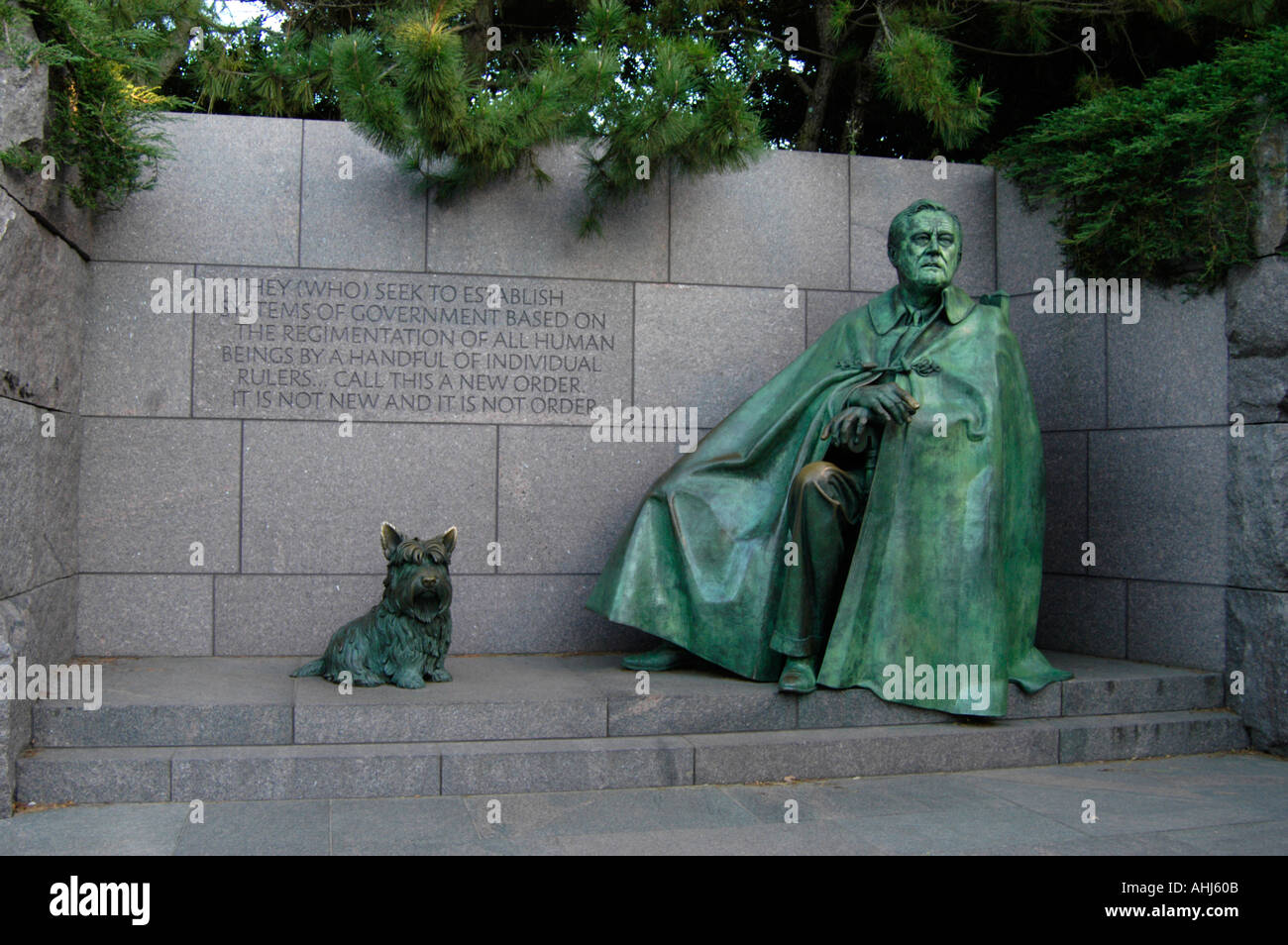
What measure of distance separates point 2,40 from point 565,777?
3.85m

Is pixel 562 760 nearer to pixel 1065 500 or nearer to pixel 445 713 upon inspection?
pixel 445 713

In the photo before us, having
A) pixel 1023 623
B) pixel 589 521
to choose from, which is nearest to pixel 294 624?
pixel 589 521

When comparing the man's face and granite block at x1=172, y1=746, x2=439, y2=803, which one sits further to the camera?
the man's face

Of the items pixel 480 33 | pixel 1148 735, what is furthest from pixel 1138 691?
pixel 480 33

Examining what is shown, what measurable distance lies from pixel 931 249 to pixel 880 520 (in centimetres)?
142

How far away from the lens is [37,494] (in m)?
5.49

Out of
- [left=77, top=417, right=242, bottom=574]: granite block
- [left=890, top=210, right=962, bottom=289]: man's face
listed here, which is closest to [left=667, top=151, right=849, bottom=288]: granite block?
[left=890, top=210, right=962, bottom=289]: man's face

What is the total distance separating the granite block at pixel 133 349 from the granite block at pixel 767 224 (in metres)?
2.89

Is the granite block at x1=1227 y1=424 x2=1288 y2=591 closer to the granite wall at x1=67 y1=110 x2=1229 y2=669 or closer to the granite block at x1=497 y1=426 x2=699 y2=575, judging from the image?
the granite wall at x1=67 y1=110 x2=1229 y2=669

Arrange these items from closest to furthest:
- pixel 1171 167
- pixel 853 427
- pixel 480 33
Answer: pixel 853 427
pixel 1171 167
pixel 480 33

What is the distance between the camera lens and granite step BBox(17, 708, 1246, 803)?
484 centimetres

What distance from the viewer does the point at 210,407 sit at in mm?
6574

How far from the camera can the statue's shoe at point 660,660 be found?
6098 mm

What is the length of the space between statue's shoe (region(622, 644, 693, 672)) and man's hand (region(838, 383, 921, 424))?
5.30ft
